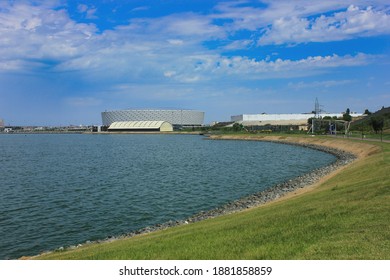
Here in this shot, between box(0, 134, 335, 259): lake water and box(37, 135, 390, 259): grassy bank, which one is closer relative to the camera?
box(37, 135, 390, 259): grassy bank

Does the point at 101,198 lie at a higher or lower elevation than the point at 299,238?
lower

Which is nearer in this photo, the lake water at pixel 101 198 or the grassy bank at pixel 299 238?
the grassy bank at pixel 299 238

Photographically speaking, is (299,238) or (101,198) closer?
(299,238)

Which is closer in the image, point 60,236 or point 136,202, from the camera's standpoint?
point 60,236

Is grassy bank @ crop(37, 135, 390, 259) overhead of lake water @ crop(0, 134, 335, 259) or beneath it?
overhead

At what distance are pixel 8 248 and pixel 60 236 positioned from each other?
2.49 metres

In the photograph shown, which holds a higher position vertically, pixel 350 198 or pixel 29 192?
pixel 350 198

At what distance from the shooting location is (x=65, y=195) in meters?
30.0

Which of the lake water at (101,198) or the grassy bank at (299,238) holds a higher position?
the grassy bank at (299,238)

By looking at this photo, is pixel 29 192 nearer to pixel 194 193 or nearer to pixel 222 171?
pixel 194 193
